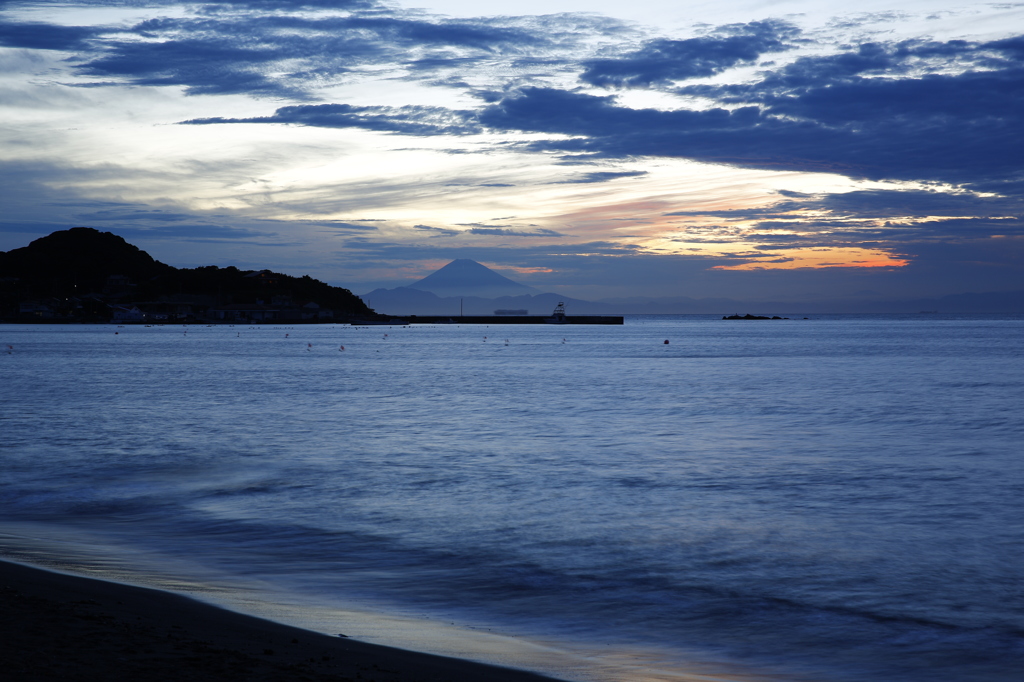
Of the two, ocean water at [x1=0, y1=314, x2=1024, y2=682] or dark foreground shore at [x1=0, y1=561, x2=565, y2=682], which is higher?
dark foreground shore at [x1=0, y1=561, x2=565, y2=682]

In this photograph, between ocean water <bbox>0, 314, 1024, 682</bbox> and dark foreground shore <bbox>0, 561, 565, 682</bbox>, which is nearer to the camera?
dark foreground shore <bbox>0, 561, 565, 682</bbox>

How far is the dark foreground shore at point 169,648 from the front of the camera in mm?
5680

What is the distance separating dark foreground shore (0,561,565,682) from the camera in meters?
5.68

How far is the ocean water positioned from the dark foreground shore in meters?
0.72

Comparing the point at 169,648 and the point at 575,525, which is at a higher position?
the point at 169,648

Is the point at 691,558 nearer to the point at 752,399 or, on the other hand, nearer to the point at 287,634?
the point at 287,634

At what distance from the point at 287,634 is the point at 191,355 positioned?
7884 centimetres

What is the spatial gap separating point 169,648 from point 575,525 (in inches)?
335

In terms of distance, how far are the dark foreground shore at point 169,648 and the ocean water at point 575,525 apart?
0.72 m

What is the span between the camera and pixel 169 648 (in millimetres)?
6266

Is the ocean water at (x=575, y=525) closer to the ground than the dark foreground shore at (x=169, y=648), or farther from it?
closer to the ground

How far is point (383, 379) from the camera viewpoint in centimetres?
5222

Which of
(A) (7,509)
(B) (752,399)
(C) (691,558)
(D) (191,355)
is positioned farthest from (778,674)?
(D) (191,355)

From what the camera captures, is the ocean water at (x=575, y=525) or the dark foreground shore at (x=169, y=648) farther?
the ocean water at (x=575, y=525)
